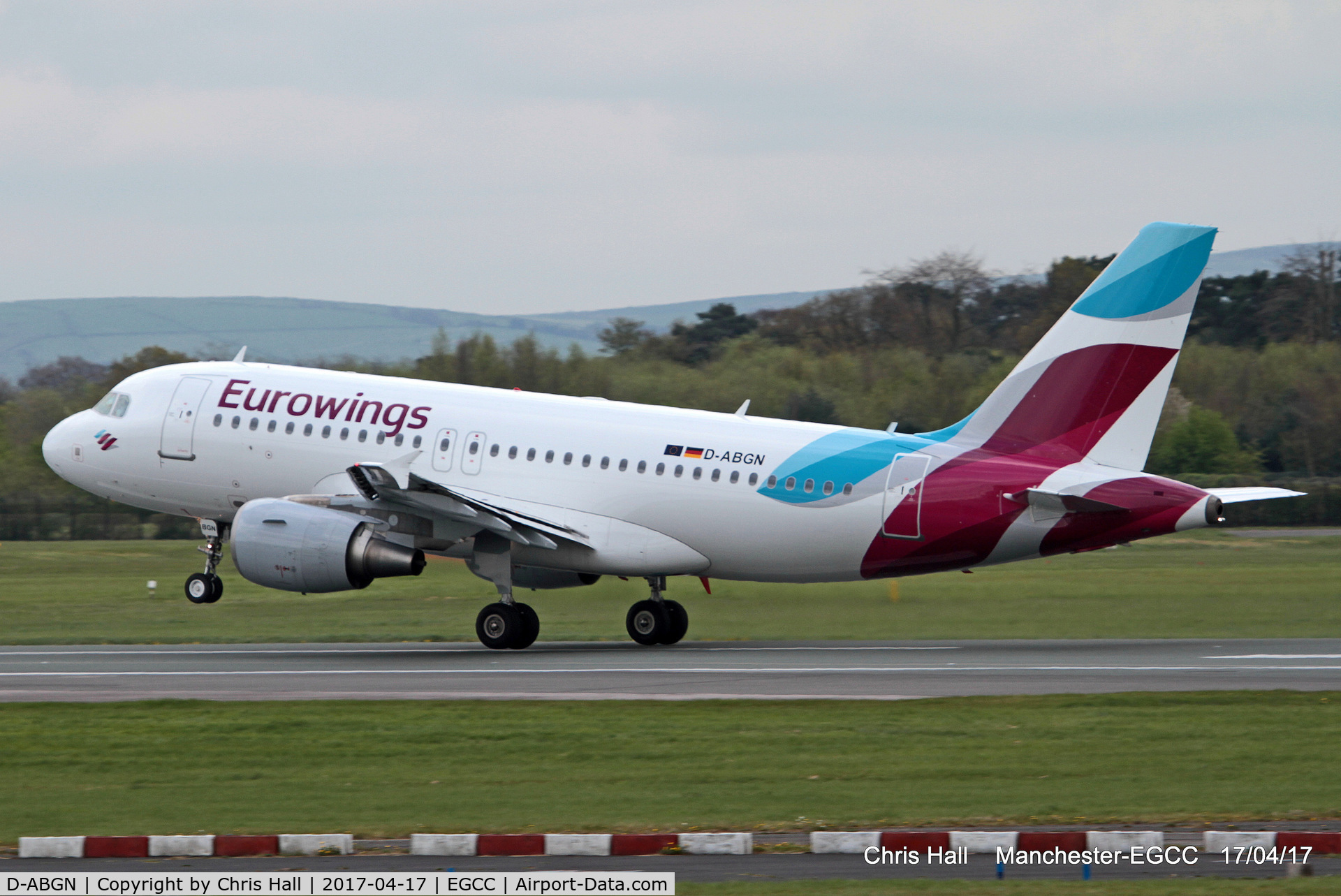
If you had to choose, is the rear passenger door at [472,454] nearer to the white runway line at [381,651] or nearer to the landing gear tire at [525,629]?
the landing gear tire at [525,629]

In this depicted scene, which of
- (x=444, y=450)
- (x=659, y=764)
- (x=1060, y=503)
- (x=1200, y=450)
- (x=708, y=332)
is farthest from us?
(x=708, y=332)

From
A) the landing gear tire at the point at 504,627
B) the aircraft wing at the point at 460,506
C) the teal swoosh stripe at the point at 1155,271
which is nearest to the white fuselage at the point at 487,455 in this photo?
the aircraft wing at the point at 460,506

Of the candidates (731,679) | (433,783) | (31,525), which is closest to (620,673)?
(731,679)

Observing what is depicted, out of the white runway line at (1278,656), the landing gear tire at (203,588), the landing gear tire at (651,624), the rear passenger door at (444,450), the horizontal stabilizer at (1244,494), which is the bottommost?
the white runway line at (1278,656)

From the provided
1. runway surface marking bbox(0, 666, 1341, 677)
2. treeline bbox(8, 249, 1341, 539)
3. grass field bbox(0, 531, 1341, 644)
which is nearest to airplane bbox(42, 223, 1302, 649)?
grass field bbox(0, 531, 1341, 644)

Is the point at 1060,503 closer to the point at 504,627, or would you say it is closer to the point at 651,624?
the point at 651,624

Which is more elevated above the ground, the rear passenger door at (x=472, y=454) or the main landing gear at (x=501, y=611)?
the rear passenger door at (x=472, y=454)

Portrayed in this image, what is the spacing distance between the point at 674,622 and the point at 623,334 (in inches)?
2554

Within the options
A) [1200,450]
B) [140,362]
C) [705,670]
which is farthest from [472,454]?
[140,362]

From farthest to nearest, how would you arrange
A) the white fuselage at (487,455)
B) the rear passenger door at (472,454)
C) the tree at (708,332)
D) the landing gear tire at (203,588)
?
the tree at (708,332)
the landing gear tire at (203,588)
the rear passenger door at (472,454)
the white fuselage at (487,455)

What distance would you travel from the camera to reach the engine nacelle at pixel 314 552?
93.5 ft

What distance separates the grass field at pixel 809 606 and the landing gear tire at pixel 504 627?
2.04 meters

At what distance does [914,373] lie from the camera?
241ft

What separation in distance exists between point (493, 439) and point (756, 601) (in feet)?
20.0
